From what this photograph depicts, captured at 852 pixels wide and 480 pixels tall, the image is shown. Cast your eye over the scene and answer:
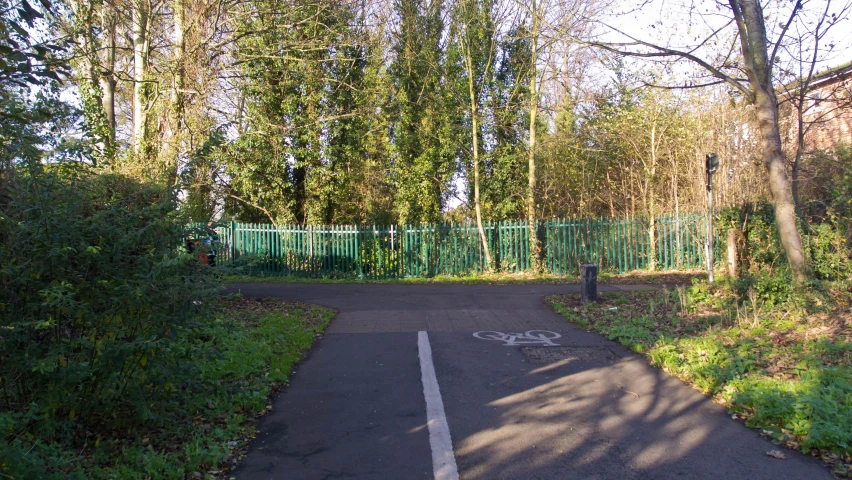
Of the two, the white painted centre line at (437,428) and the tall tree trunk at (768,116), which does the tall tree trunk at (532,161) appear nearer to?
the tall tree trunk at (768,116)

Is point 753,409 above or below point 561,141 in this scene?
below

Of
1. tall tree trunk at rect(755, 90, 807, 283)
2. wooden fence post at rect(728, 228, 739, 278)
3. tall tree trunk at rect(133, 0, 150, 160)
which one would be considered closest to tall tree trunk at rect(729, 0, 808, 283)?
tall tree trunk at rect(755, 90, 807, 283)

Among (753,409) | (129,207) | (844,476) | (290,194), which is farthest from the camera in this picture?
(290,194)

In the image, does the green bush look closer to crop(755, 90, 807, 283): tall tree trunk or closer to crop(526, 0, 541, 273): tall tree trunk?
crop(755, 90, 807, 283): tall tree trunk

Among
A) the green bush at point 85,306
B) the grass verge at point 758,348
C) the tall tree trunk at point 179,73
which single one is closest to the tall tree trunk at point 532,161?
the grass verge at point 758,348

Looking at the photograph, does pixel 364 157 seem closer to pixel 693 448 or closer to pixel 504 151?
pixel 504 151

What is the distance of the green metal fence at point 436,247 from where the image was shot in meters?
19.0

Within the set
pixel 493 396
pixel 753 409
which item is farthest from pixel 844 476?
pixel 493 396

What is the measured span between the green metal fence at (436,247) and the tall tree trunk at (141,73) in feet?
18.1

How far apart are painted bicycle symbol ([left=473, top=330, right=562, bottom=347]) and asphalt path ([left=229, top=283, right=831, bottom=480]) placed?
31mm

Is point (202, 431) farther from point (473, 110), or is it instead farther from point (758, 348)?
point (473, 110)

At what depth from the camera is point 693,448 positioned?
16.2 feet

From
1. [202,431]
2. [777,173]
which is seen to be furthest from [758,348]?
[202,431]

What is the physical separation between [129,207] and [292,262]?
14.4 metres
